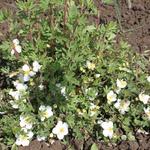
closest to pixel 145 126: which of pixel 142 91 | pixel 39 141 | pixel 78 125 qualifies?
pixel 142 91

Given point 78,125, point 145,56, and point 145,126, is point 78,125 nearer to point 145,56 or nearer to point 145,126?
point 145,126

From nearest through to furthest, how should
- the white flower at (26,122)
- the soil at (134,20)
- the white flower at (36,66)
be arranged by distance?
1. the white flower at (26,122)
2. the white flower at (36,66)
3. the soil at (134,20)

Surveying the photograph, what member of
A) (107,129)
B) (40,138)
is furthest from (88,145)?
→ (40,138)

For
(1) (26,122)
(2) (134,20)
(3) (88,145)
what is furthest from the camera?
(2) (134,20)

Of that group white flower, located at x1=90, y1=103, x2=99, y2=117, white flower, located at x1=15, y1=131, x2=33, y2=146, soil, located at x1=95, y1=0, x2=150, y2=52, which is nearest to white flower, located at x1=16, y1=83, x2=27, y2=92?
white flower, located at x1=15, y1=131, x2=33, y2=146

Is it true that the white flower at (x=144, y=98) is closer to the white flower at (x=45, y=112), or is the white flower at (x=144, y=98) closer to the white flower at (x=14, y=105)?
the white flower at (x=45, y=112)

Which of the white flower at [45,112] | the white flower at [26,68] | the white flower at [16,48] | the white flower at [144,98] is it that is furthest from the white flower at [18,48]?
the white flower at [144,98]

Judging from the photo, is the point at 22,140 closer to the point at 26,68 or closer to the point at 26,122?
the point at 26,122
